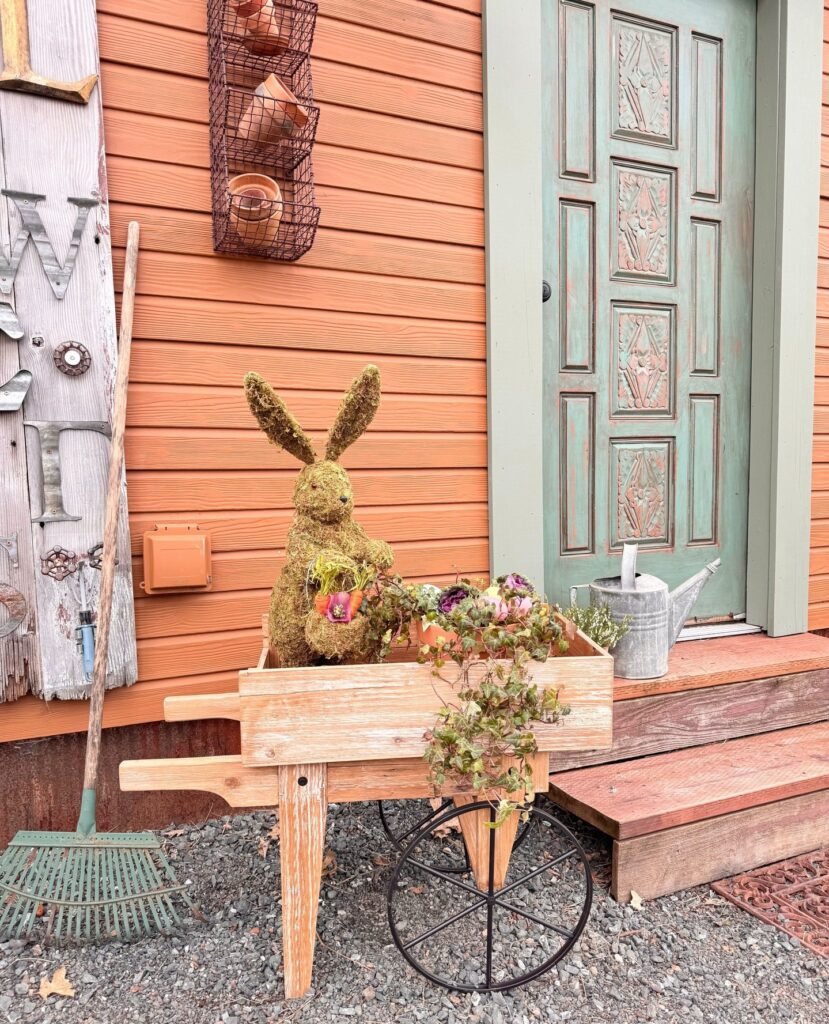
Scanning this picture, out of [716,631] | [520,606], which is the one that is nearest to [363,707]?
[520,606]

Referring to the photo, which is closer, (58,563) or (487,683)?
(487,683)

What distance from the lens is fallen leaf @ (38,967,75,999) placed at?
152 cm

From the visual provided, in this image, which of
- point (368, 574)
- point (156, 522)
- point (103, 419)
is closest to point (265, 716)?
point (368, 574)

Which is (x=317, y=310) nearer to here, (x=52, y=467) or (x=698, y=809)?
(x=52, y=467)

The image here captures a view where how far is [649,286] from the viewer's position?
9.17 feet

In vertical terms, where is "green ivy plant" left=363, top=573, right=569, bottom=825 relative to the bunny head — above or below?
below

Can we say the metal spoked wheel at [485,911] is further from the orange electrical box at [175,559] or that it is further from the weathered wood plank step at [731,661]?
the orange electrical box at [175,559]

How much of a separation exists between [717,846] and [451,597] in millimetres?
1221

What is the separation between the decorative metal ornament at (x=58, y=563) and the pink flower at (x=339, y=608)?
3.10 ft

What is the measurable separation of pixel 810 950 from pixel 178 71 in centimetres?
299

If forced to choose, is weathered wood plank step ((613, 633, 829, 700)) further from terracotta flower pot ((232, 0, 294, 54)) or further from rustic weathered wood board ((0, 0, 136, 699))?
terracotta flower pot ((232, 0, 294, 54))

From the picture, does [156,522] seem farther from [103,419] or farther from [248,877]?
[248,877]

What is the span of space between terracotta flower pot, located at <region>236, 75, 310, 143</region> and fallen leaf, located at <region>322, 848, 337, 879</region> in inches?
85.3

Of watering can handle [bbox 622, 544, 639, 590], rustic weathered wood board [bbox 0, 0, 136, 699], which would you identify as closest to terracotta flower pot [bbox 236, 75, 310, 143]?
rustic weathered wood board [bbox 0, 0, 136, 699]
